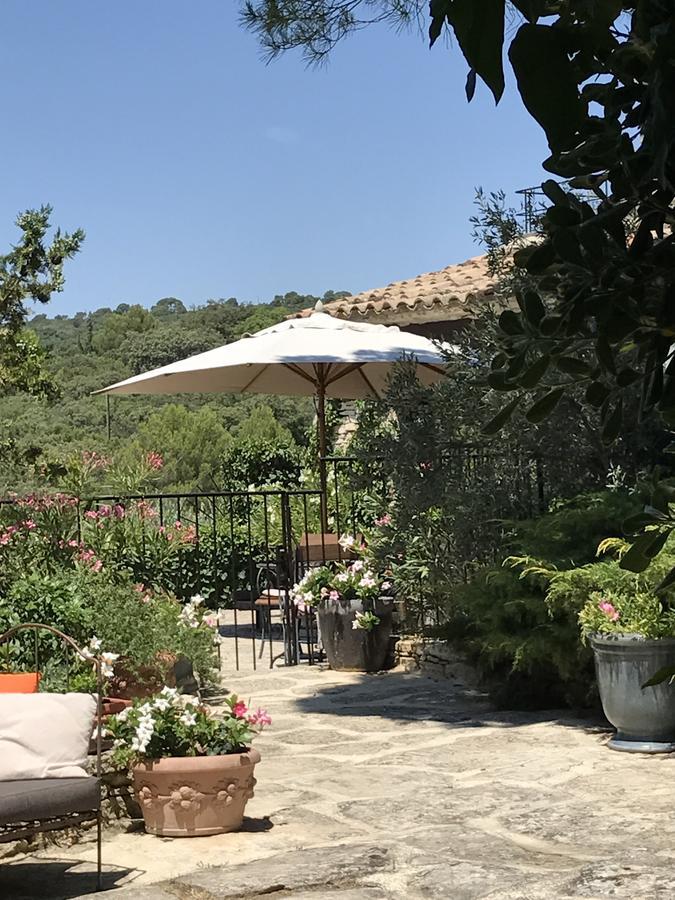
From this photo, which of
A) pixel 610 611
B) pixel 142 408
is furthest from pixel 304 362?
pixel 142 408

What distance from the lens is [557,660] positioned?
6848mm

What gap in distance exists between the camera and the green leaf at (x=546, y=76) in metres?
0.79

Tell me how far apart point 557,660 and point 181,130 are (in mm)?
16093

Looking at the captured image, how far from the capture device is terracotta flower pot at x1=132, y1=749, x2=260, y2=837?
4.93m

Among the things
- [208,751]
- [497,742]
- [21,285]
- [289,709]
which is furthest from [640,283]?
[21,285]

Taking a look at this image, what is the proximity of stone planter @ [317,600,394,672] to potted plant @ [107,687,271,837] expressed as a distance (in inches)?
149

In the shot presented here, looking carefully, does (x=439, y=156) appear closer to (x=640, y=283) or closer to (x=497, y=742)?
(x=497, y=742)

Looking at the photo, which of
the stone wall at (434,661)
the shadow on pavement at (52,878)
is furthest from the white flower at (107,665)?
the stone wall at (434,661)

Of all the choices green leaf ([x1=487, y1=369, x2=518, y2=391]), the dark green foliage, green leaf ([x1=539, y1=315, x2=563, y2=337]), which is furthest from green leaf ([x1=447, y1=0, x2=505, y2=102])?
the dark green foliage

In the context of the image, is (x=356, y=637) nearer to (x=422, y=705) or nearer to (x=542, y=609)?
(x=422, y=705)

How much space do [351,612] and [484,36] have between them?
8.31 meters

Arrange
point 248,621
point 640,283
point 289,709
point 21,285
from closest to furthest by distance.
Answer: point 640,283, point 289,709, point 21,285, point 248,621

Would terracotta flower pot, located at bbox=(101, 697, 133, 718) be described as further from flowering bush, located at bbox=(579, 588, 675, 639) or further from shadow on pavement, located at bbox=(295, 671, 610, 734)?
flowering bush, located at bbox=(579, 588, 675, 639)

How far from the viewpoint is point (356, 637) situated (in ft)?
29.5
